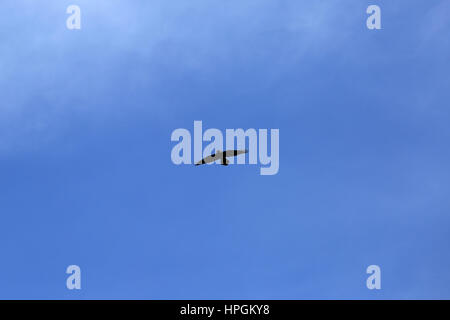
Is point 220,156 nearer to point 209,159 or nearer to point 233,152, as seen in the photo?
point 209,159

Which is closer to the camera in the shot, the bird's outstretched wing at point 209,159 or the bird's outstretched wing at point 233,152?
the bird's outstretched wing at point 233,152

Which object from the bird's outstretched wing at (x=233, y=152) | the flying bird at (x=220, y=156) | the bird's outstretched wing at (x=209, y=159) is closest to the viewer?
the bird's outstretched wing at (x=233, y=152)

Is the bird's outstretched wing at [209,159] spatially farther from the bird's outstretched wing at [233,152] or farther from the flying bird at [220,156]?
the bird's outstretched wing at [233,152]

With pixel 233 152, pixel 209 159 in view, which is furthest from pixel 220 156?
pixel 233 152

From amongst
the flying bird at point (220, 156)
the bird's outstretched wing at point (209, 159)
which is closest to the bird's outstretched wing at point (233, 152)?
the flying bird at point (220, 156)

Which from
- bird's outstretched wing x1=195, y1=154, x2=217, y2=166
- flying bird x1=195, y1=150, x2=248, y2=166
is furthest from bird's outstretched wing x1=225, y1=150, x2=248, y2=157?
bird's outstretched wing x1=195, y1=154, x2=217, y2=166

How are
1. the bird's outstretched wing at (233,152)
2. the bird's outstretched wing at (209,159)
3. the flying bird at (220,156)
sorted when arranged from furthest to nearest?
the bird's outstretched wing at (209,159)
the flying bird at (220,156)
the bird's outstretched wing at (233,152)

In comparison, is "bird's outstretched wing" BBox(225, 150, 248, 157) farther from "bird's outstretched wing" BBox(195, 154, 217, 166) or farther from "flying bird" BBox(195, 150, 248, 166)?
"bird's outstretched wing" BBox(195, 154, 217, 166)
